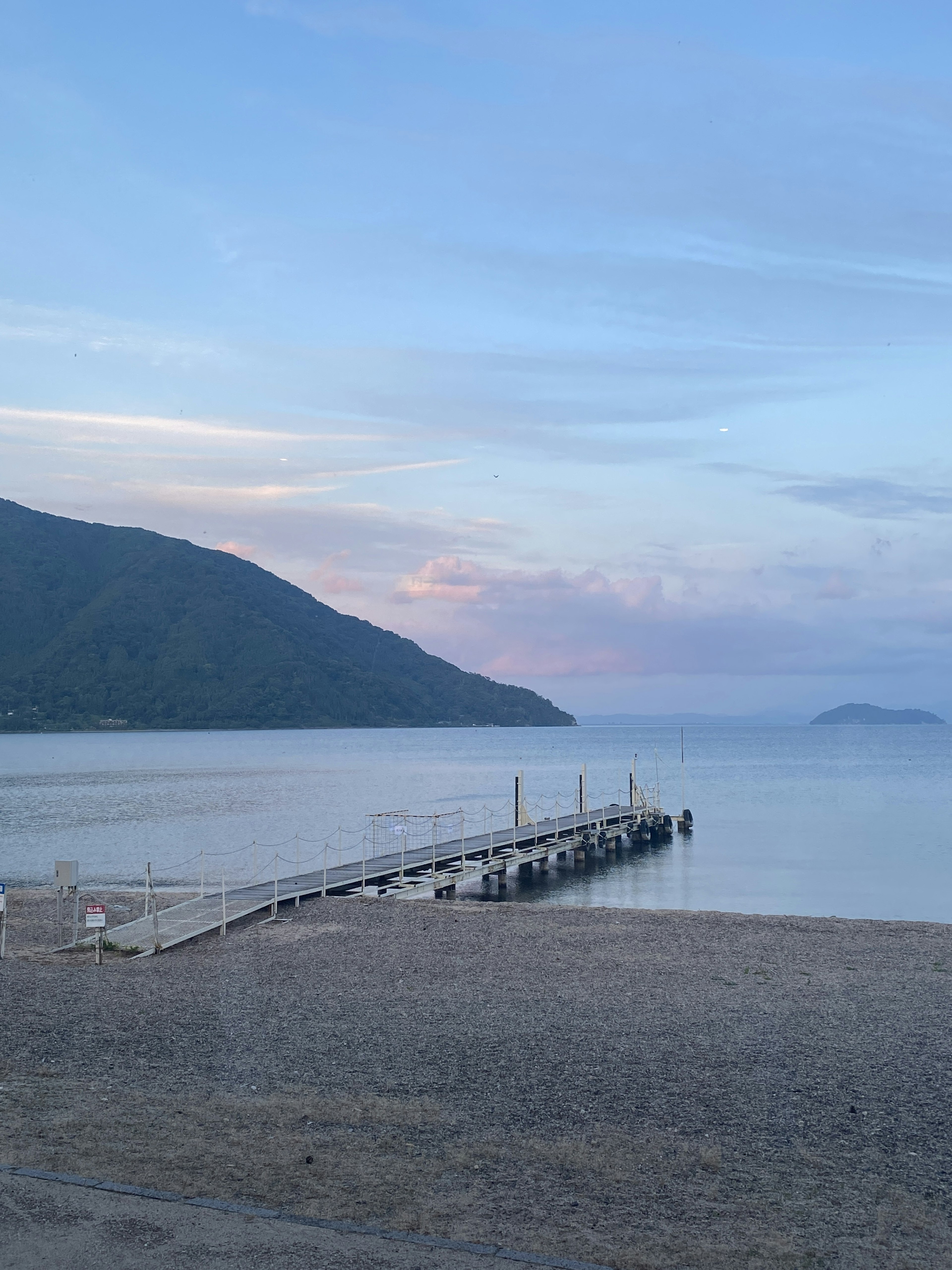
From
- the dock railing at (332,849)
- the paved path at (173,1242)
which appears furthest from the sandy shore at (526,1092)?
the dock railing at (332,849)

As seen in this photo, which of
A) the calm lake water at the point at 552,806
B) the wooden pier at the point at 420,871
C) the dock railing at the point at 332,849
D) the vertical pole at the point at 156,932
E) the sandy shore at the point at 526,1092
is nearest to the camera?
the sandy shore at the point at 526,1092

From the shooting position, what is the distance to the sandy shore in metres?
6.26

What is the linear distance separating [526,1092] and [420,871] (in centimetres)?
1822

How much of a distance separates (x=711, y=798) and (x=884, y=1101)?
6046cm

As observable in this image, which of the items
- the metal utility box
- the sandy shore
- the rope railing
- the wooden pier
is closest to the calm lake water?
the rope railing

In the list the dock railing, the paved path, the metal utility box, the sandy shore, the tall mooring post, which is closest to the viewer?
the paved path

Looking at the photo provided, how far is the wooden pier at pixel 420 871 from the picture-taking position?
59.2 feet

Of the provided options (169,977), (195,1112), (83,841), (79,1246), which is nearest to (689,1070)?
(195,1112)

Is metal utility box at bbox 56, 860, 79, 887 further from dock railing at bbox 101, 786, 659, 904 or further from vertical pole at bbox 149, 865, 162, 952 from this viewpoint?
vertical pole at bbox 149, 865, 162, 952

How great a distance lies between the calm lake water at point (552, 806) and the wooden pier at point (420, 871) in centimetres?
106

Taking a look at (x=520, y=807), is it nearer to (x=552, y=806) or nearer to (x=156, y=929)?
(x=156, y=929)

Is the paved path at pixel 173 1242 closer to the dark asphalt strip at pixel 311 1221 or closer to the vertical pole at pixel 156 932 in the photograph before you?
the dark asphalt strip at pixel 311 1221

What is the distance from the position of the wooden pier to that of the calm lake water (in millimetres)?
1059

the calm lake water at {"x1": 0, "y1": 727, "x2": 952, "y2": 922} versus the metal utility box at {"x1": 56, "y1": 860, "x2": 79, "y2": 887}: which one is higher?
the metal utility box at {"x1": 56, "y1": 860, "x2": 79, "y2": 887}
